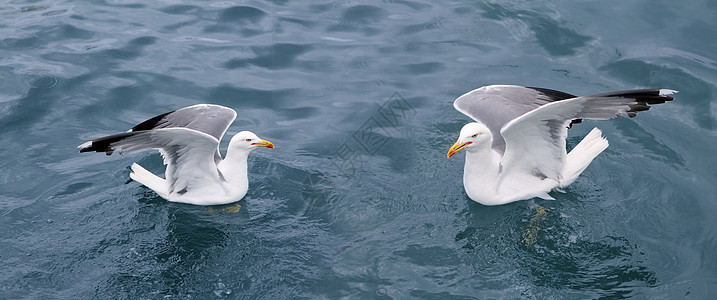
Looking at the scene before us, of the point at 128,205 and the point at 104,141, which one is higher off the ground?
the point at 104,141

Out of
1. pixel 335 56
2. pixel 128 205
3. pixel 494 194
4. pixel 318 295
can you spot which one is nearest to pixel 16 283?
pixel 128 205

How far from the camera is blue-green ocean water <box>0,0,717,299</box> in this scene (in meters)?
6.88

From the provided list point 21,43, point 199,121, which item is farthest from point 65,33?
point 199,121

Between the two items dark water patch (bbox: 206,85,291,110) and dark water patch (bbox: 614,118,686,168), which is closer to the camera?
dark water patch (bbox: 614,118,686,168)

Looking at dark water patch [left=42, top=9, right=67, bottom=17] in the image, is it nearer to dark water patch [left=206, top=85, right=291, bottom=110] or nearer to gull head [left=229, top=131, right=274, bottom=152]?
dark water patch [left=206, top=85, right=291, bottom=110]

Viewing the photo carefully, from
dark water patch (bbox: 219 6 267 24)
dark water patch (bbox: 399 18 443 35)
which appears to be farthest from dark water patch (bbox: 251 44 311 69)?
dark water patch (bbox: 399 18 443 35)

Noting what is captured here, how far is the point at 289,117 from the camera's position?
10.2 m

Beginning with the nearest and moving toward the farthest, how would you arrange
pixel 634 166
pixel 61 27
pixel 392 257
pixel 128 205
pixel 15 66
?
1. pixel 392 257
2. pixel 128 205
3. pixel 634 166
4. pixel 15 66
5. pixel 61 27

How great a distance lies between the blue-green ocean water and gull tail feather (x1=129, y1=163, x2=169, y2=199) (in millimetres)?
184

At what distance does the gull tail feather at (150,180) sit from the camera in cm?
812

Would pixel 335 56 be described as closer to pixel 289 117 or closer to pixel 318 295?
pixel 289 117

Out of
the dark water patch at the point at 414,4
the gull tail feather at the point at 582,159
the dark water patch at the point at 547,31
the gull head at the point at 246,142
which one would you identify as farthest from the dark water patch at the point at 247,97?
the dark water patch at the point at 547,31

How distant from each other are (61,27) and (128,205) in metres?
6.10

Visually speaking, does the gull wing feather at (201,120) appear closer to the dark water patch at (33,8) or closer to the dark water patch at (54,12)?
the dark water patch at (54,12)
